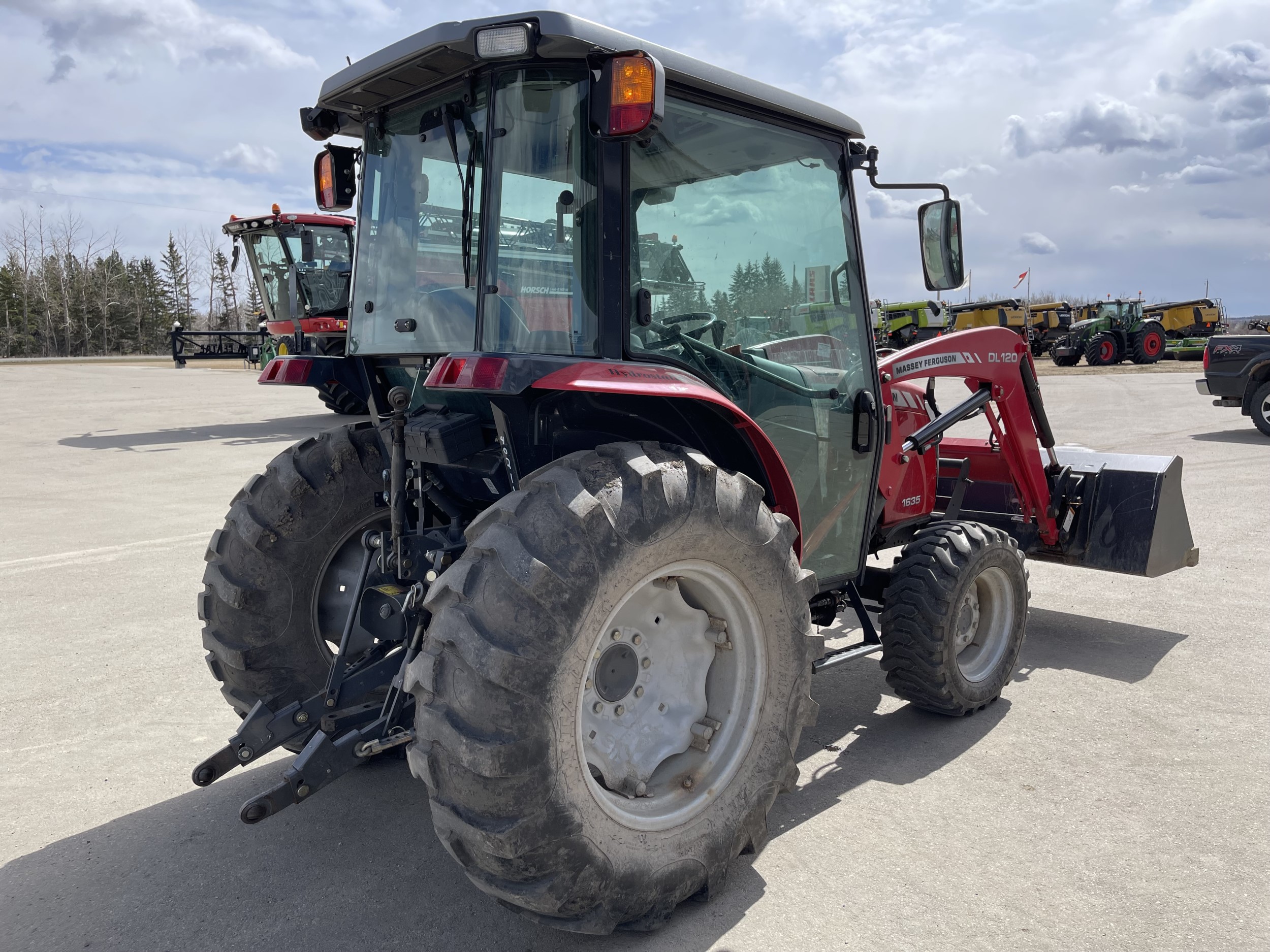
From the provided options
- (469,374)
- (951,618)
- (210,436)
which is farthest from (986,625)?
(210,436)

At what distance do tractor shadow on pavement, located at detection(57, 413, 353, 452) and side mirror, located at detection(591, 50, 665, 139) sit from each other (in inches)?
456

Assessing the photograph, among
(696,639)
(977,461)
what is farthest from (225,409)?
(696,639)

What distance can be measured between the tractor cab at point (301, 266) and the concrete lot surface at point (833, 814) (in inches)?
481

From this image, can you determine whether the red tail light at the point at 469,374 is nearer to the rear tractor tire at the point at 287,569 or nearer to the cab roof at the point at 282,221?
the rear tractor tire at the point at 287,569

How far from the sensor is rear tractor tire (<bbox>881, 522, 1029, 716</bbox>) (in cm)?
396

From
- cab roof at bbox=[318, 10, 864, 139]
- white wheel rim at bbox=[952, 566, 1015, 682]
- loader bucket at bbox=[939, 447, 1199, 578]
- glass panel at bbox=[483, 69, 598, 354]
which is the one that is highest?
cab roof at bbox=[318, 10, 864, 139]

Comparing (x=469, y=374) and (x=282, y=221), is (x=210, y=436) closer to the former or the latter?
(x=282, y=221)

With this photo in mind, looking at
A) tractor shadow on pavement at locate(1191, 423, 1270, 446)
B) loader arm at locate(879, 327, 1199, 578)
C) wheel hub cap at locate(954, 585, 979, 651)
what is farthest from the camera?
tractor shadow on pavement at locate(1191, 423, 1270, 446)

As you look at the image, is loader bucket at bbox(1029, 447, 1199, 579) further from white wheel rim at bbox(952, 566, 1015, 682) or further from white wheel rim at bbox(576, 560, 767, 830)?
white wheel rim at bbox(576, 560, 767, 830)

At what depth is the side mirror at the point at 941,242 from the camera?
12.7 feet

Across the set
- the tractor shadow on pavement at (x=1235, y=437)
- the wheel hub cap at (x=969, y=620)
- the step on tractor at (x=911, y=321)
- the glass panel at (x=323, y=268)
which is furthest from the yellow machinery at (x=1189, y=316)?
the wheel hub cap at (x=969, y=620)

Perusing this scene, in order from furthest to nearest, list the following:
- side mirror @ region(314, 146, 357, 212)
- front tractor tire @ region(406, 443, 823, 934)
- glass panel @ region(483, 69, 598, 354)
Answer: side mirror @ region(314, 146, 357, 212) → glass panel @ region(483, 69, 598, 354) → front tractor tire @ region(406, 443, 823, 934)

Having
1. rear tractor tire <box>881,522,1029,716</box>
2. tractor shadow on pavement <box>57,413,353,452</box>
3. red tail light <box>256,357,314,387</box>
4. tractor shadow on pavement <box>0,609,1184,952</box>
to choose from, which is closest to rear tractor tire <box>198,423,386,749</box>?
red tail light <box>256,357,314,387</box>

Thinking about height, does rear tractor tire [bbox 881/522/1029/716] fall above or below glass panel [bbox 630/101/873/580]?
below
